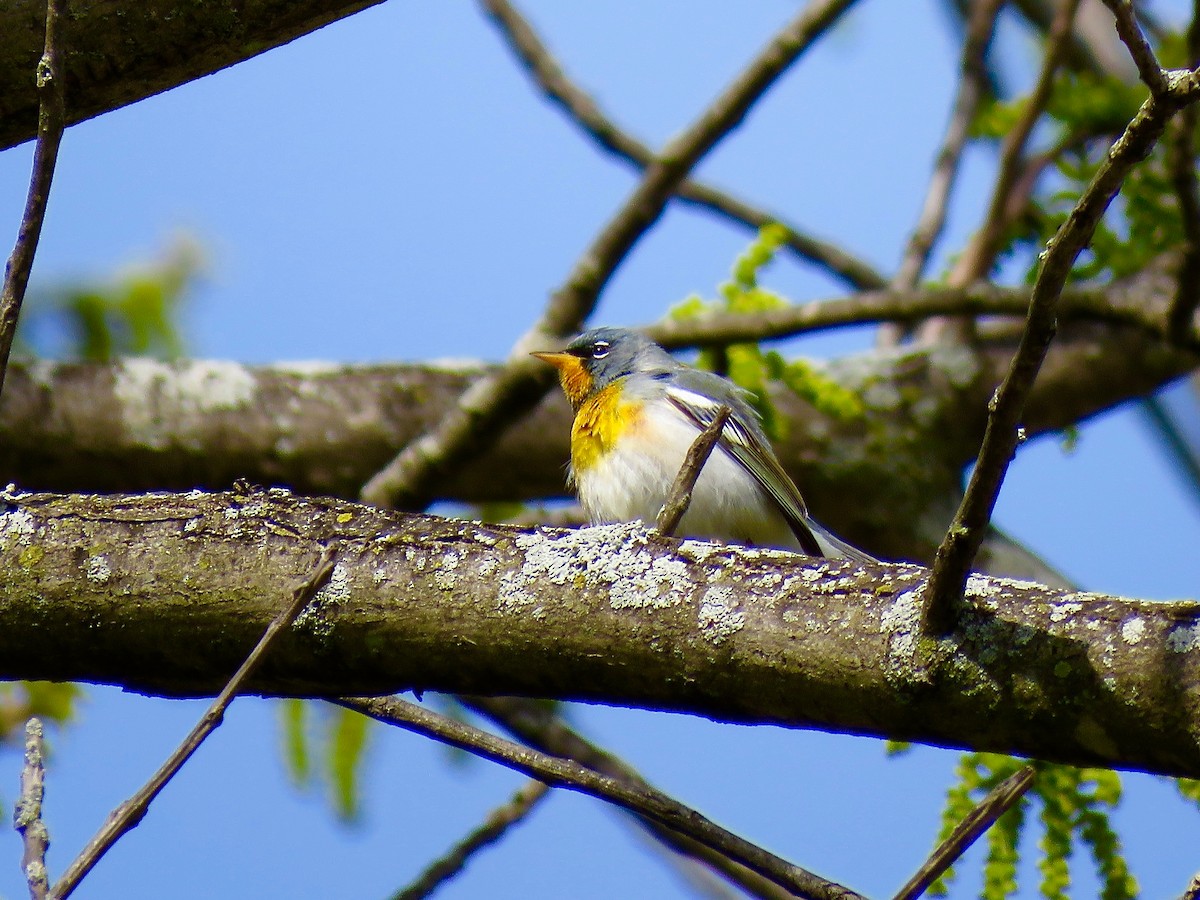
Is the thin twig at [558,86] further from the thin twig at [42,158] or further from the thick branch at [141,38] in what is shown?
the thin twig at [42,158]

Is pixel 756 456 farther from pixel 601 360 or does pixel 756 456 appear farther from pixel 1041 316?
pixel 1041 316

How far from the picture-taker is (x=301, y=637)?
233cm

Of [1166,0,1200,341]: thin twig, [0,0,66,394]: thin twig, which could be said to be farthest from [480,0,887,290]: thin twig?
[0,0,66,394]: thin twig

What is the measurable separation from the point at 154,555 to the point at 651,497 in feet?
8.02

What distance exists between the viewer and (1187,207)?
14.9 feet

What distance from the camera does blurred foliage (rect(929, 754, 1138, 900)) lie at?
2.91 metres

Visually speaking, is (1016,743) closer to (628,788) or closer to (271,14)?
(628,788)

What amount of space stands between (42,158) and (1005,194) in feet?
16.0

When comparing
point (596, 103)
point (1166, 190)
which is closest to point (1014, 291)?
point (1166, 190)

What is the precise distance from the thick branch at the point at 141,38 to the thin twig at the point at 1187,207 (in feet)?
10.1

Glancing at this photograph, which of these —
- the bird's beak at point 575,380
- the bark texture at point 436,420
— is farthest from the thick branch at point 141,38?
the bark texture at point 436,420

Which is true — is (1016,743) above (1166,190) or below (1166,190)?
below

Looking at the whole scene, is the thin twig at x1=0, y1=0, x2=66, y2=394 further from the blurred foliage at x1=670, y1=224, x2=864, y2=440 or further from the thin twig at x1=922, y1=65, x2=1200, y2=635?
the blurred foliage at x1=670, y1=224, x2=864, y2=440

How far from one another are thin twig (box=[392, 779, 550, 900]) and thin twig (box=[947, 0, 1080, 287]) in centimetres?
355
